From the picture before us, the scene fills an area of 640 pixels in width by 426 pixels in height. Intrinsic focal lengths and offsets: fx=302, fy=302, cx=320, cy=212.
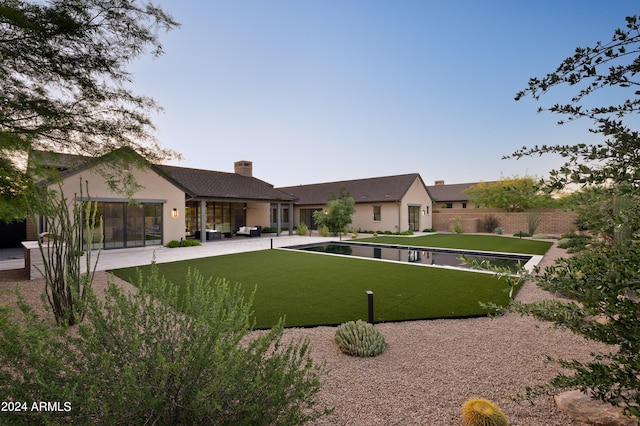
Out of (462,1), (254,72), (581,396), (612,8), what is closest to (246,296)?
(581,396)

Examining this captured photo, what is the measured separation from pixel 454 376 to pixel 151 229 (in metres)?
18.0

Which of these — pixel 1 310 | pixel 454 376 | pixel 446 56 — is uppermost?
pixel 446 56

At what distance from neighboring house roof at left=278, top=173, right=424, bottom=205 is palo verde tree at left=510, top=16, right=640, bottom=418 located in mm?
25095

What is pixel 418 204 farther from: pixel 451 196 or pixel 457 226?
pixel 451 196

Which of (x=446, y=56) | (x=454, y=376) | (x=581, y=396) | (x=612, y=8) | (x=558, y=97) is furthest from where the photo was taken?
(x=446, y=56)

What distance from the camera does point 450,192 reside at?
44844mm

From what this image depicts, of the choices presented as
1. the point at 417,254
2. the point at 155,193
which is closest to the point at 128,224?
the point at 155,193

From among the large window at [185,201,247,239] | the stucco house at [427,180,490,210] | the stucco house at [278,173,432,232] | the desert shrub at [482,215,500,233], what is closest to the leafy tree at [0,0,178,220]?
the large window at [185,201,247,239]

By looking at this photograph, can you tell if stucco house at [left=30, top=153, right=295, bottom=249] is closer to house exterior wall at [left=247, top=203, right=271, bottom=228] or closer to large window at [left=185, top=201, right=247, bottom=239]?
large window at [left=185, top=201, right=247, bottom=239]

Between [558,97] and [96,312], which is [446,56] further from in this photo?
[96,312]

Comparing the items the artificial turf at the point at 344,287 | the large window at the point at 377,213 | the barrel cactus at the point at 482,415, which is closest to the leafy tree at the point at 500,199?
the large window at the point at 377,213

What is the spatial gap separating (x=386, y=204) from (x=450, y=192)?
21506 millimetres

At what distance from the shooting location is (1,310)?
2688 millimetres

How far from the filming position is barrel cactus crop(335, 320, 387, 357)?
4.59 metres
